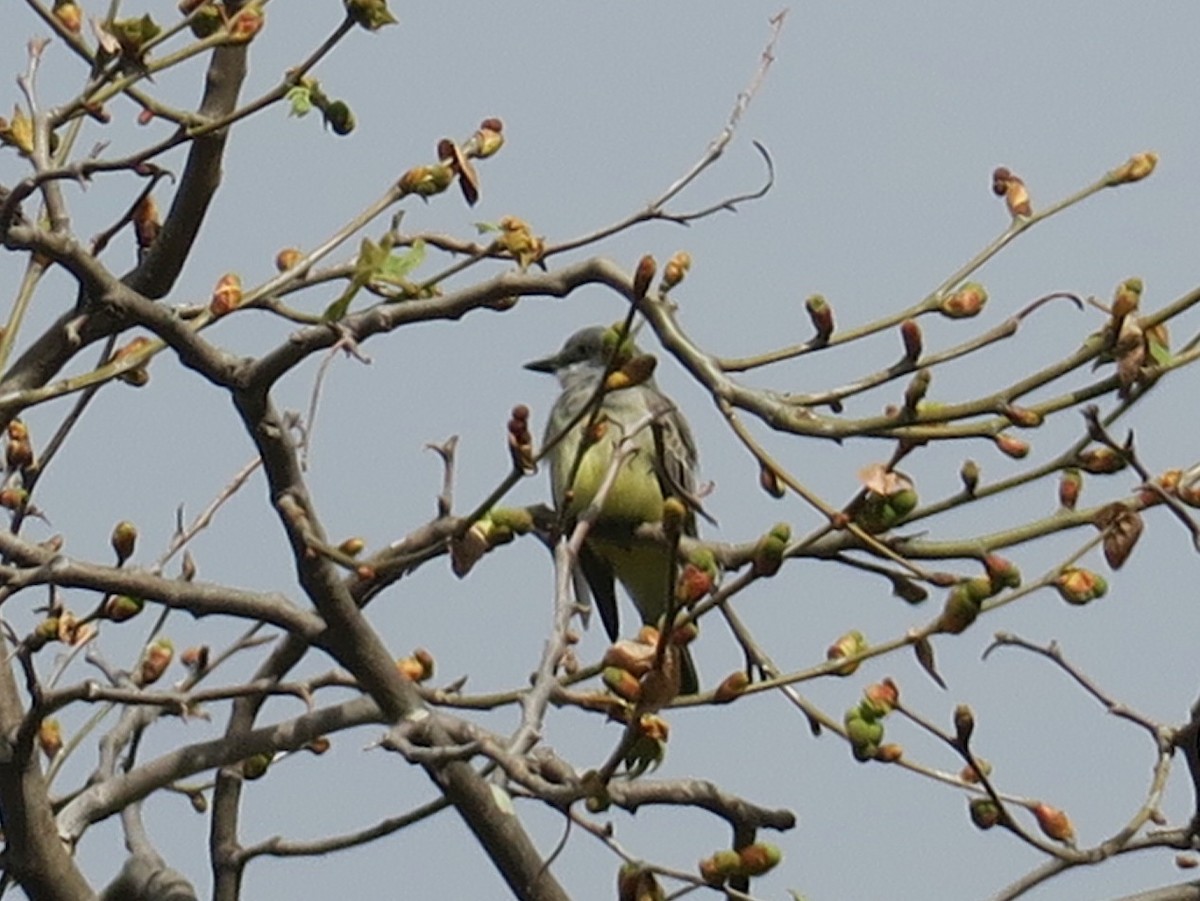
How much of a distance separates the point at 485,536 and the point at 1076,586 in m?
0.82

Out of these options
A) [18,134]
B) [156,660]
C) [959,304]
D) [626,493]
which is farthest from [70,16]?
[626,493]

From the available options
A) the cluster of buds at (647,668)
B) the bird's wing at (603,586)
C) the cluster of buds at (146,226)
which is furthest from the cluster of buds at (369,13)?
the bird's wing at (603,586)

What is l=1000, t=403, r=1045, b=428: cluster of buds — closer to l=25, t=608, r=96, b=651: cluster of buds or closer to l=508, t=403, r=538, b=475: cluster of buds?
l=508, t=403, r=538, b=475: cluster of buds

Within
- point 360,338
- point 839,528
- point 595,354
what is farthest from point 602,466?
point 839,528

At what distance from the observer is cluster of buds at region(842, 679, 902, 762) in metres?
3.52

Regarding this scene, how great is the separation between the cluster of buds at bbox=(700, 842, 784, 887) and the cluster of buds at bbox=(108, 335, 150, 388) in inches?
47.5

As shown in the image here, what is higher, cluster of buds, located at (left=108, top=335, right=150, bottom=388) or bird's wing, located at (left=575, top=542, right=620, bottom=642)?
bird's wing, located at (left=575, top=542, right=620, bottom=642)

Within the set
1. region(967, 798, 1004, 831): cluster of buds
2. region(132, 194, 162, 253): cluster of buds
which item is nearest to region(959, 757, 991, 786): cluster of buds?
region(967, 798, 1004, 831): cluster of buds

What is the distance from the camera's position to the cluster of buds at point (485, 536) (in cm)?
349

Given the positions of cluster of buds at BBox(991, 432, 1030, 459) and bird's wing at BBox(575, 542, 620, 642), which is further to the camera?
bird's wing at BBox(575, 542, 620, 642)

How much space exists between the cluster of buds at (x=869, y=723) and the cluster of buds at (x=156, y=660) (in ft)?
4.15

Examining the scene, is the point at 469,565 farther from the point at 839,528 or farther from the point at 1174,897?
the point at 1174,897

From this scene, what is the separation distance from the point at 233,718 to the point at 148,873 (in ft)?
1.09

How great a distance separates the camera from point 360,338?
3.79 meters
